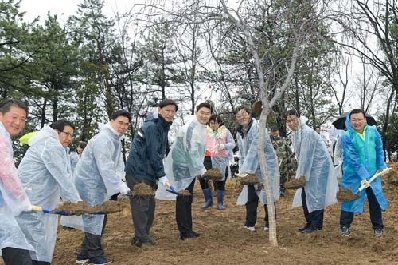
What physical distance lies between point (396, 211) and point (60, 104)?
1951 cm

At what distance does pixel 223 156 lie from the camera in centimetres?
914

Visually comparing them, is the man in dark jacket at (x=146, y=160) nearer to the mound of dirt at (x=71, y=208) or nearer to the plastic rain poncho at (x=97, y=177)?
the plastic rain poncho at (x=97, y=177)

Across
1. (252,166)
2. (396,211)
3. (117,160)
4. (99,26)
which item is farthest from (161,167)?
(99,26)

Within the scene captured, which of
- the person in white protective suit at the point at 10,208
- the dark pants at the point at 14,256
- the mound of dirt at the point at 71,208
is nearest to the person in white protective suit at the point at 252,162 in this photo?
the mound of dirt at the point at 71,208

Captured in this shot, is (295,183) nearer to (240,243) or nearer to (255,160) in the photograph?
(255,160)

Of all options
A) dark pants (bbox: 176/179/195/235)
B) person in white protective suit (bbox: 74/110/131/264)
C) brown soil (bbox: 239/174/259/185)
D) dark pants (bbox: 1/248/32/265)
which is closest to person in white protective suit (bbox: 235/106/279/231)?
brown soil (bbox: 239/174/259/185)

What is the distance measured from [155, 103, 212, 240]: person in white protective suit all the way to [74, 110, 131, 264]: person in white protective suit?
1.02 metres

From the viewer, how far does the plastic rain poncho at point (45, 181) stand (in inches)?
166

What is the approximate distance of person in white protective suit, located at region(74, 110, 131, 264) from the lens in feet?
16.5

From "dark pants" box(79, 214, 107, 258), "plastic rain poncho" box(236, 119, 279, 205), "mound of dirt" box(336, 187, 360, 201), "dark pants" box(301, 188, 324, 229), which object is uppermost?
"plastic rain poncho" box(236, 119, 279, 205)

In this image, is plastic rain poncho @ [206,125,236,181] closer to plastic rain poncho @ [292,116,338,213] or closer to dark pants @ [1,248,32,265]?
plastic rain poncho @ [292,116,338,213]

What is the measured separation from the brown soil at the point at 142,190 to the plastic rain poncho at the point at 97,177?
0.71ft

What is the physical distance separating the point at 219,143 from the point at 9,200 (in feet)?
→ 19.4

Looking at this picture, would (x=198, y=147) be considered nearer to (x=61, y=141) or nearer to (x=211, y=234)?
(x=211, y=234)
